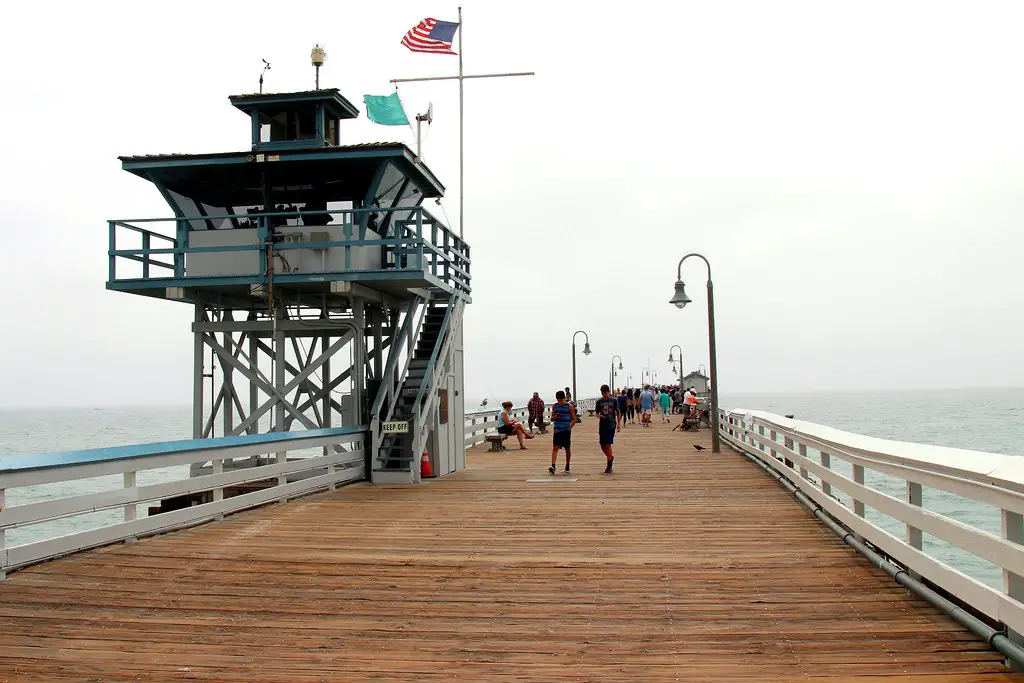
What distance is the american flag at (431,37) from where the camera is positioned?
71.4 ft

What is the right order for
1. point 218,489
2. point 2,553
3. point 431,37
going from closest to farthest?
point 2,553, point 218,489, point 431,37

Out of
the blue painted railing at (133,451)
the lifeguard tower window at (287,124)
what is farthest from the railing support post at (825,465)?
the lifeguard tower window at (287,124)

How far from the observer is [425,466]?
17688 millimetres

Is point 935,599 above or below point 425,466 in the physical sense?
below

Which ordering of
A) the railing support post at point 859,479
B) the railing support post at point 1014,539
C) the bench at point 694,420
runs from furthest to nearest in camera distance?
the bench at point 694,420, the railing support post at point 859,479, the railing support post at point 1014,539

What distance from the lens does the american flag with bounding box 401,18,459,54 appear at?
857 inches

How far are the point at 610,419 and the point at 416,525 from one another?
8.42 meters

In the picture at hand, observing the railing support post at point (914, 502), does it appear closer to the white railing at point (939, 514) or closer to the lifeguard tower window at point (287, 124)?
the white railing at point (939, 514)

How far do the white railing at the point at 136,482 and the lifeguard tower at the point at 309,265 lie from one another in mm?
1653

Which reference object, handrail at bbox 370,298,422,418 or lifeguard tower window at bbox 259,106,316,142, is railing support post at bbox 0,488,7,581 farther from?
lifeguard tower window at bbox 259,106,316,142

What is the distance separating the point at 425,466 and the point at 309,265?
451 centimetres

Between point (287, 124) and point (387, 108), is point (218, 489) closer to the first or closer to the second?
point (287, 124)

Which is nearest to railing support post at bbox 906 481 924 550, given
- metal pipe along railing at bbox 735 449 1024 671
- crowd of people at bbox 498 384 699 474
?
metal pipe along railing at bbox 735 449 1024 671

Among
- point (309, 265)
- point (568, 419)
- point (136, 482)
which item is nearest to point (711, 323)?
point (568, 419)
